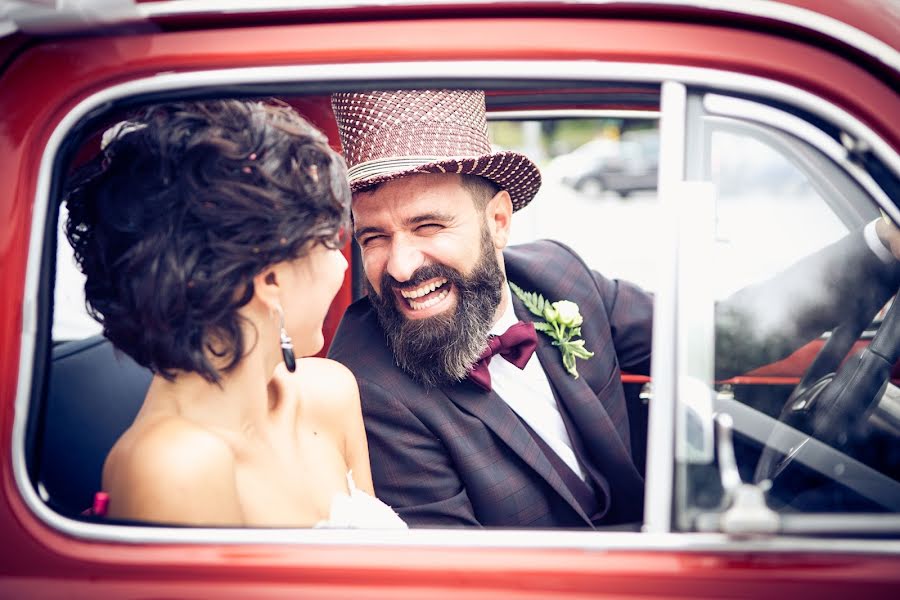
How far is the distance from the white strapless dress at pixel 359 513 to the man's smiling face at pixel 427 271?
0.39 metres

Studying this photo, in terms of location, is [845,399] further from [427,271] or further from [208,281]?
[208,281]

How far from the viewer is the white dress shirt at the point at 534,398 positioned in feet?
7.50

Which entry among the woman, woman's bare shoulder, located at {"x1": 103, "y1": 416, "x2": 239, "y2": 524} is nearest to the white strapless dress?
the woman

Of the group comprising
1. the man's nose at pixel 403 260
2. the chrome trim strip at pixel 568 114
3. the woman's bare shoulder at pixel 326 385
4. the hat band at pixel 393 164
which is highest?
the chrome trim strip at pixel 568 114

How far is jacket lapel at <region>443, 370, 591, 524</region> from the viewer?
1983 mm

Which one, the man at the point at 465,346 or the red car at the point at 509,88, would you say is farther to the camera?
the man at the point at 465,346

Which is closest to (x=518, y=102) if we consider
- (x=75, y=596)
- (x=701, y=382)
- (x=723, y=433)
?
(x=701, y=382)

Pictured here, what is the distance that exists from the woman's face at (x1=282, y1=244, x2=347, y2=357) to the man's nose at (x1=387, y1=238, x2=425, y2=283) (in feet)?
1.49

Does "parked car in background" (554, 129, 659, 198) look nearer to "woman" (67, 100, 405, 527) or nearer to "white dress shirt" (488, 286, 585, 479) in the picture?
"white dress shirt" (488, 286, 585, 479)

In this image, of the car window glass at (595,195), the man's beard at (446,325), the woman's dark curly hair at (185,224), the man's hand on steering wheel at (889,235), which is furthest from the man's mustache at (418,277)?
the car window glass at (595,195)

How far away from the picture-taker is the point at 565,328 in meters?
2.44

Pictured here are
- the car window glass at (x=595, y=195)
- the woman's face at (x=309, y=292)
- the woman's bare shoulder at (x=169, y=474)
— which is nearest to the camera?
the woman's bare shoulder at (x=169, y=474)

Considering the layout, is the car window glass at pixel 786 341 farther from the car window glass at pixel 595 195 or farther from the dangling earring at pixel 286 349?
the car window glass at pixel 595 195

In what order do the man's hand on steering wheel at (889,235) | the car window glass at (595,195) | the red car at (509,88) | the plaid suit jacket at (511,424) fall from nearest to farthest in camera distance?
the red car at (509,88) → the man's hand on steering wheel at (889,235) → the plaid suit jacket at (511,424) → the car window glass at (595,195)
